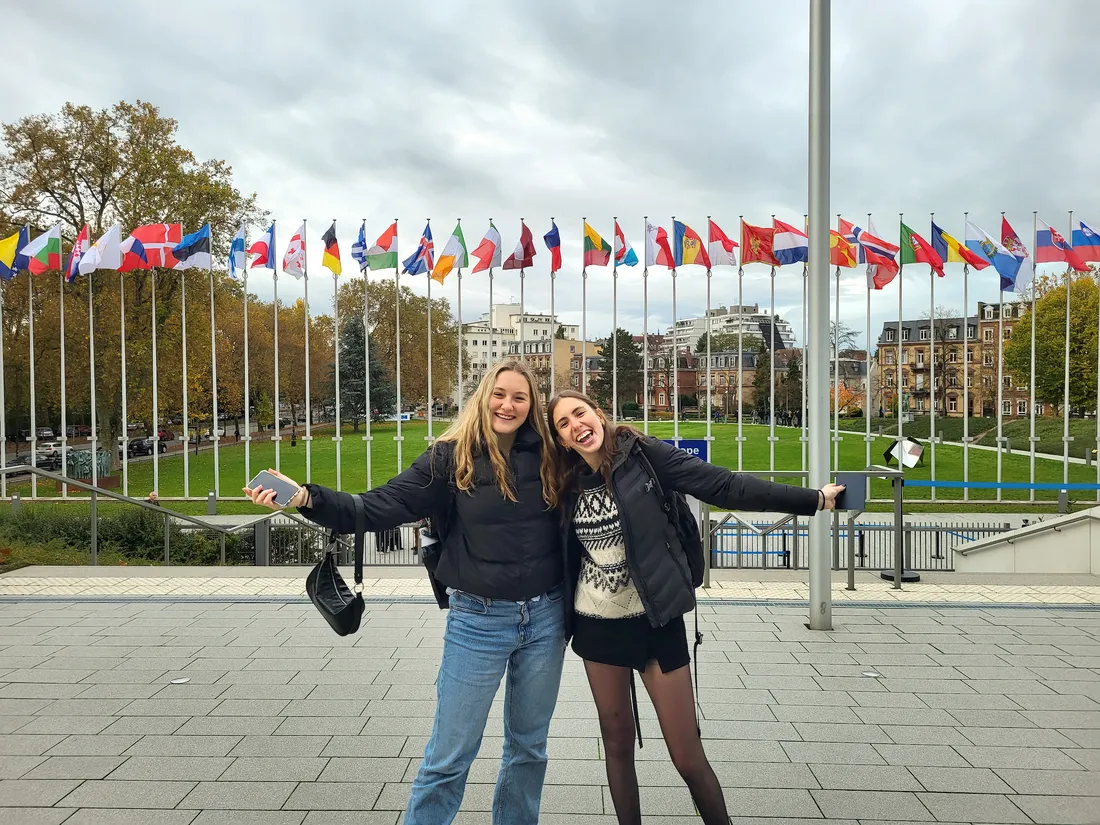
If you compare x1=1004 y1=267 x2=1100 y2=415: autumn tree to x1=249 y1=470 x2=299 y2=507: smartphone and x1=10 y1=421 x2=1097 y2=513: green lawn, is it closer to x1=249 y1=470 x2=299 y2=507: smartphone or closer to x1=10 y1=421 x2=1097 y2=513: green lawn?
x1=10 y1=421 x2=1097 y2=513: green lawn

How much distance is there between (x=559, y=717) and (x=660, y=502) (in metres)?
2.18

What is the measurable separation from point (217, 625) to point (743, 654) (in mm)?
4206

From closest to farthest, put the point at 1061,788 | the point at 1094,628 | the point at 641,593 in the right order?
the point at 641,593
the point at 1061,788
the point at 1094,628

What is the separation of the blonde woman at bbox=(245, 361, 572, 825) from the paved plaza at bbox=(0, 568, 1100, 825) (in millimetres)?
752

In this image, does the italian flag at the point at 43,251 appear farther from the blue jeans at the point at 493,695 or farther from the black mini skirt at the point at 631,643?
the black mini skirt at the point at 631,643

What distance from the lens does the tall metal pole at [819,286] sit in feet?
20.9

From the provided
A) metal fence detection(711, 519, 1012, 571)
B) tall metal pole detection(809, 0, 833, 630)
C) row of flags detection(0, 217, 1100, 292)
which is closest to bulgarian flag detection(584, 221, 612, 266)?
row of flags detection(0, 217, 1100, 292)

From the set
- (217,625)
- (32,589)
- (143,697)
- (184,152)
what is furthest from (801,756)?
(184,152)

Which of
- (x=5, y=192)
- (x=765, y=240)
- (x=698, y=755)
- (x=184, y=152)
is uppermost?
(x=184, y=152)

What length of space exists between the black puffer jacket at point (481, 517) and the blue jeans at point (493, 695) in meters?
0.09

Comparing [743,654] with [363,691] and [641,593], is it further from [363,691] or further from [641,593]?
[641,593]

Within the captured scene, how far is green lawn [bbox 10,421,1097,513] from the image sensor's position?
27.1m

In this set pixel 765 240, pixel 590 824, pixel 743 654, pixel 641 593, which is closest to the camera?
pixel 641 593

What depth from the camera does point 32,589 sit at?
8.24 m
